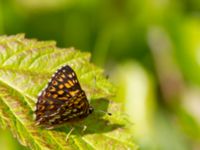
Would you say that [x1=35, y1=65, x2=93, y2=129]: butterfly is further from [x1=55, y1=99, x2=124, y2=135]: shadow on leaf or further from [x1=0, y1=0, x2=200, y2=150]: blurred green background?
[x1=0, y1=0, x2=200, y2=150]: blurred green background

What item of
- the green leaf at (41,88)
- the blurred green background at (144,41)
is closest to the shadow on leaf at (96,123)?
the green leaf at (41,88)

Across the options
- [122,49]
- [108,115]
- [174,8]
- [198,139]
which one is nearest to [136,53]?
[122,49]

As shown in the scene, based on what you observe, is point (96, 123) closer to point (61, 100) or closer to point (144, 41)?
point (61, 100)

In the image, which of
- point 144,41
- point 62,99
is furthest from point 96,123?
point 144,41

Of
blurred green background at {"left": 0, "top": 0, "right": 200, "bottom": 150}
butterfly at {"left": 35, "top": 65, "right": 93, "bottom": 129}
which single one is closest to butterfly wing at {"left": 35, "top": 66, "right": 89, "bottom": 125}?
butterfly at {"left": 35, "top": 65, "right": 93, "bottom": 129}

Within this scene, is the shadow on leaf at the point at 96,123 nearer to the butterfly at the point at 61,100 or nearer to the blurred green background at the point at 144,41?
the butterfly at the point at 61,100

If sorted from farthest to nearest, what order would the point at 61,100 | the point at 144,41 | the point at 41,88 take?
the point at 144,41
the point at 41,88
the point at 61,100

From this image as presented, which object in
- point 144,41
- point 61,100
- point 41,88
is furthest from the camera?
point 144,41
